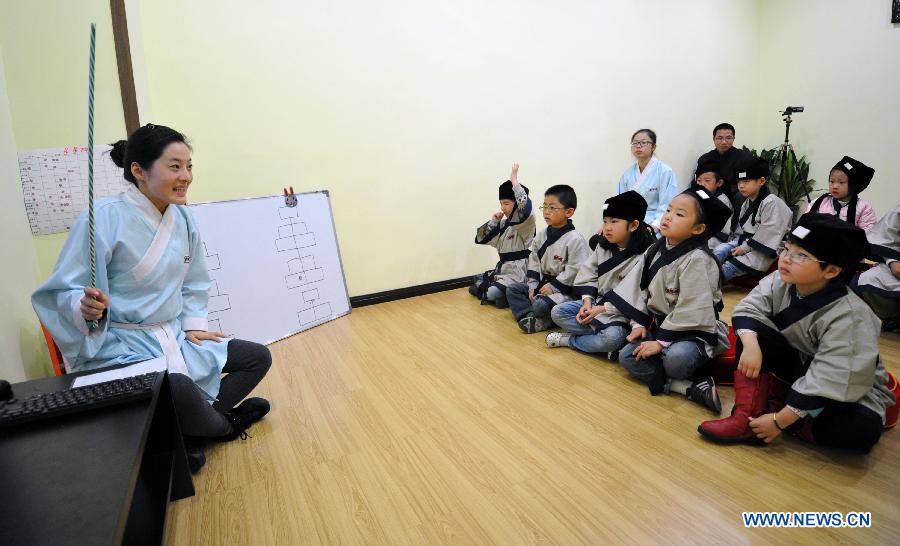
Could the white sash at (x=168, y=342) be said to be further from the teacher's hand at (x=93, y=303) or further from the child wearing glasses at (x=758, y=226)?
the child wearing glasses at (x=758, y=226)

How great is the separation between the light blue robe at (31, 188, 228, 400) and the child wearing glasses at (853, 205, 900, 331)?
3619 millimetres

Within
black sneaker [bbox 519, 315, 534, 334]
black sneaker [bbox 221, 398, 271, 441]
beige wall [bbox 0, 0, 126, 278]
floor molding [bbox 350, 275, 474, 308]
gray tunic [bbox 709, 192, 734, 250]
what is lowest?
black sneaker [bbox 519, 315, 534, 334]

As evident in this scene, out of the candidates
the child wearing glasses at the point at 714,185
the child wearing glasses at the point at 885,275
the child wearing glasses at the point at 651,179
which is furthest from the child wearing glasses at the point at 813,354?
the child wearing glasses at the point at 714,185

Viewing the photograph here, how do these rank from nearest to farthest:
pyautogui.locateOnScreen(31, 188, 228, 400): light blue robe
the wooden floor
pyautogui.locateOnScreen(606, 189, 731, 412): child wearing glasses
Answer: the wooden floor < pyautogui.locateOnScreen(31, 188, 228, 400): light blue robe < pyautogui.locateOnScreen(606, 189, 731, 412): child wearing glasses

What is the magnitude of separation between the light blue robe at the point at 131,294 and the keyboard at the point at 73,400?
1.45 feet

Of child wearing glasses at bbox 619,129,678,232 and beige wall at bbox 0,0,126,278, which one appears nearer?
beige wall at bbox 0,0,126,278

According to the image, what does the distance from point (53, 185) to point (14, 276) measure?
56cm

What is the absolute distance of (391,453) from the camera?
1.95 meters

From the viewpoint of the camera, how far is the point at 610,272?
2.79 metres

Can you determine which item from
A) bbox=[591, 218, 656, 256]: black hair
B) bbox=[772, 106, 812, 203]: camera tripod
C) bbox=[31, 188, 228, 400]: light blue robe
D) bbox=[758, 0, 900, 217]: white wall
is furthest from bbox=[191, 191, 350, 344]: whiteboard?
bbox=[758, 0, 900, 217]: white wall

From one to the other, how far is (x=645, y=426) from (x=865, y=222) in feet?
8.47

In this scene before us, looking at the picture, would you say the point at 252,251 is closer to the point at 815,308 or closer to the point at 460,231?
the point at 460,231

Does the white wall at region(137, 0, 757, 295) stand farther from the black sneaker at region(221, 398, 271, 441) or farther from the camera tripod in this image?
the black sneaker at region(221, 398, 271, 441)

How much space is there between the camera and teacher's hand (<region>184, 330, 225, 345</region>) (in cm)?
201
